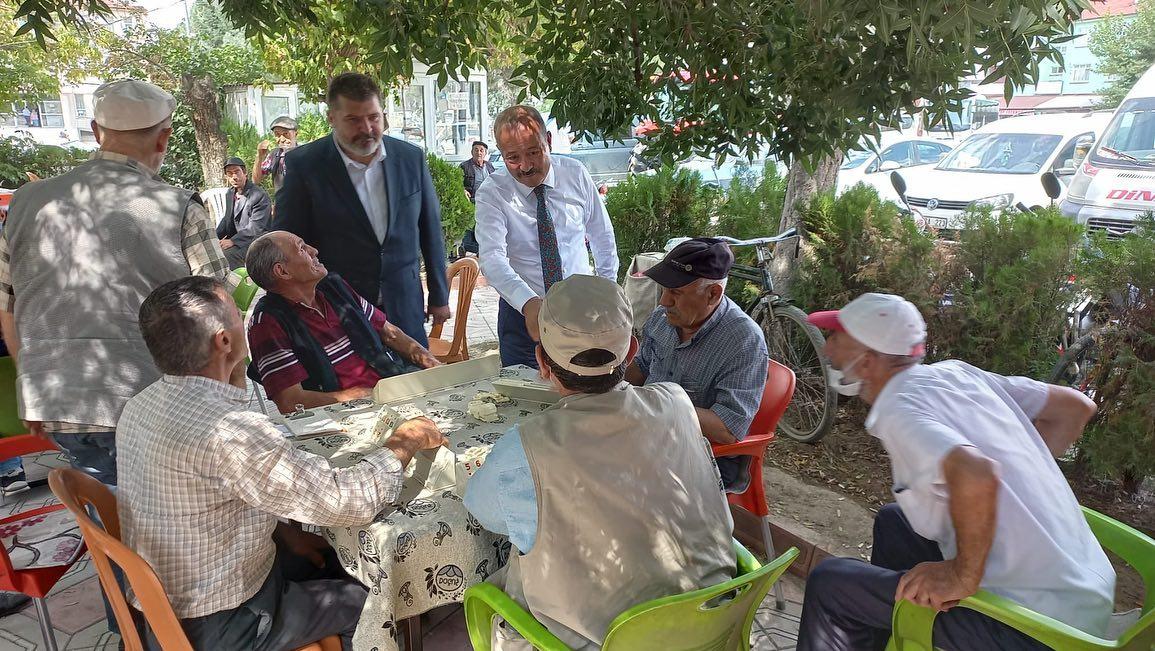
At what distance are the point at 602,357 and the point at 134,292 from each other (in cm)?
162

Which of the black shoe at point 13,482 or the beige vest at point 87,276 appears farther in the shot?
the black shoe at point 13,482

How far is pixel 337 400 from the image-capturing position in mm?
2939

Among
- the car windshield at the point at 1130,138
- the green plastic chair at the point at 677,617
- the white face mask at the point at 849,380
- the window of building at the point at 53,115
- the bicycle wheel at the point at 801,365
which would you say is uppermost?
the window of building at the point at 53,115

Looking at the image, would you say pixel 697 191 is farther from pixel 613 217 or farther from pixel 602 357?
pixel 602 357

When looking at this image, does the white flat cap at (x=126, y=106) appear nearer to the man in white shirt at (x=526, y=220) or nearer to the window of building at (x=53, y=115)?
the man in white shirt at (x=526, y=220)

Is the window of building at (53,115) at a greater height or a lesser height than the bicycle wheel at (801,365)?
greater

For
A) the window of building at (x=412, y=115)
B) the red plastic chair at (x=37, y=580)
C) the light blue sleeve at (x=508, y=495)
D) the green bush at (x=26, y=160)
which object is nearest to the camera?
the light blue sleeve at (x=508, y=495)

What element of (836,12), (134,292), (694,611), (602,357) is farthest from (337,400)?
(836,12)

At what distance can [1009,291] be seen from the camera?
367 centimetres

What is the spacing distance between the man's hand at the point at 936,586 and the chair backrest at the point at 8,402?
3.20 meters

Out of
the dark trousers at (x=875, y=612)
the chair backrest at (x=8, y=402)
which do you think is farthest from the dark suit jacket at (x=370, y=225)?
the dark trousers at (x=875, y=612)

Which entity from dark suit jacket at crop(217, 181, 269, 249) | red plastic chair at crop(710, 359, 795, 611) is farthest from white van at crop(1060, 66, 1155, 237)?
dark suit jacket at crop(217, 181, 269, 249)

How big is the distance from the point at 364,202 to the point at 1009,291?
3099mm

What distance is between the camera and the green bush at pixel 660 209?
17.8 ft
